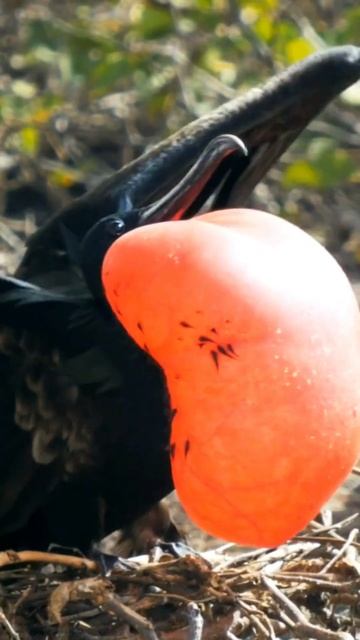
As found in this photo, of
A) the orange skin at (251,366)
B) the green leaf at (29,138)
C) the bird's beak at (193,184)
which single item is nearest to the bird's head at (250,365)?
the orange skin at (251,366)

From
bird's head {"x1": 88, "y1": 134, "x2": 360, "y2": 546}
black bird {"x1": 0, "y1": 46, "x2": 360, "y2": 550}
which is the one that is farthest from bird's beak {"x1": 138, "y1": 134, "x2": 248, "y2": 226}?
bird's head {"x1": 88, "y1": 134, "x2": 360, "y2": 546}

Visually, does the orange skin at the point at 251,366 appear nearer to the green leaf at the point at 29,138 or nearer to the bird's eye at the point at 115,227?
the bird's eye at the point at 115,227

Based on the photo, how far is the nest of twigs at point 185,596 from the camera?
3.13m

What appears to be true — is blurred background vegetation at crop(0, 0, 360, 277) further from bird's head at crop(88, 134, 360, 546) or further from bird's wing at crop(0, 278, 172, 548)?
bird's head at crop(88, 134, 360, 546)

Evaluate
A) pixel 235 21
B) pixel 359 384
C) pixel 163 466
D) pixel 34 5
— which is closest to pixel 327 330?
pixel 359 384

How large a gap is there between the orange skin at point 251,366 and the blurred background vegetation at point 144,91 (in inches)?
90.8

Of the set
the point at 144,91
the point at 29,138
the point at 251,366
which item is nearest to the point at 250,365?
the point at 251,366

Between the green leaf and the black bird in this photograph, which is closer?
the black bird

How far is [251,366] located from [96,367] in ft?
3.07

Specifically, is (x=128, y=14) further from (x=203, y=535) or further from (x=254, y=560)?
(x=254, y=560)

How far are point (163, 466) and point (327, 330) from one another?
3.07 ft

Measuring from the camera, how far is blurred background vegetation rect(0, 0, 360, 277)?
4973 mm

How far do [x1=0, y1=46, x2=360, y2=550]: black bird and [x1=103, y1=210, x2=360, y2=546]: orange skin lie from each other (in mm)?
620

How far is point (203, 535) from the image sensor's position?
4086mm
